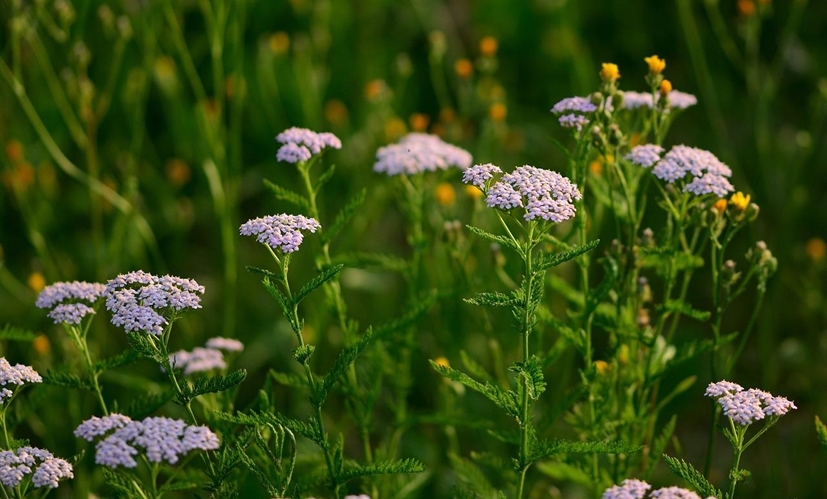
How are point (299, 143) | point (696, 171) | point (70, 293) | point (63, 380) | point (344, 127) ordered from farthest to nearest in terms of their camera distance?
point (344, 127) < point (299, 143) < point (696, 171) < point (70, 293) < point (63, 380)

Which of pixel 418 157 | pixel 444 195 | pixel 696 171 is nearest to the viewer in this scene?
pixel 696 171

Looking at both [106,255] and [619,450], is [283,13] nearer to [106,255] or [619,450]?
[106,255]

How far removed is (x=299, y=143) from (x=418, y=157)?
491mm

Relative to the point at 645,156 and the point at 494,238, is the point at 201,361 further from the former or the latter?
the point at 645,156

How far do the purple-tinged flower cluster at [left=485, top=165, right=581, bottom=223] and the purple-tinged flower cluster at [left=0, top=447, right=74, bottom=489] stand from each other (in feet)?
3.80

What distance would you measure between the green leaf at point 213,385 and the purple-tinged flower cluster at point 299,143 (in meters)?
0.71

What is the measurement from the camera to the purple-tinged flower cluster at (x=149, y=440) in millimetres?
2082

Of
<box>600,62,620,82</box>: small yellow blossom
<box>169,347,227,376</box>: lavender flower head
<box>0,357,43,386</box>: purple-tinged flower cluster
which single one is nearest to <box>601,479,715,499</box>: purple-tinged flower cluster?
<box>600,62,620,82</box>: small yellow blossom

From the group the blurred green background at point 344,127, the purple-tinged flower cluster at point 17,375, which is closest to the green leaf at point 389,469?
the purple-tinged flower cluster at point 17,375

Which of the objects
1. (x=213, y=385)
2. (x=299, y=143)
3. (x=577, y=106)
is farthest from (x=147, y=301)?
(x=577, y=106)

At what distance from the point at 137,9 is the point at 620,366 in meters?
3.76

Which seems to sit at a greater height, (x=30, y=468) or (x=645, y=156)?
(x=645, y=156)

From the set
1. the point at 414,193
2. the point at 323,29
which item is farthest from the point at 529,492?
the point at 323,29

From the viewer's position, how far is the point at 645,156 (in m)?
2.72
